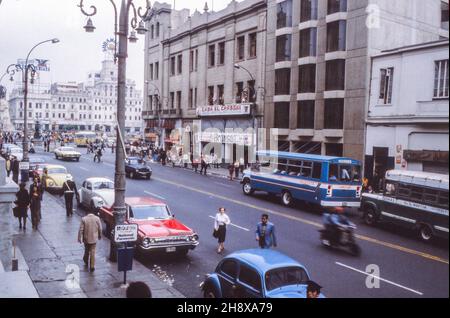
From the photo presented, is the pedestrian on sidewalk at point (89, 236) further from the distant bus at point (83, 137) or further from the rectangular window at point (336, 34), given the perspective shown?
the distant bus at point (83, 137)

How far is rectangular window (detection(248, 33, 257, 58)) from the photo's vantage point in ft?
123

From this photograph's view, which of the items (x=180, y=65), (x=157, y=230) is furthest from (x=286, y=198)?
(x=180, y=65)

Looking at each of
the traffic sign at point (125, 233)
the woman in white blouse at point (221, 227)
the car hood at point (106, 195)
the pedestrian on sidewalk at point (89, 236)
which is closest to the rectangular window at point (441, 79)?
the traffic sign at point (125, 233)

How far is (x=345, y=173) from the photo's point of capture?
24.6 ft

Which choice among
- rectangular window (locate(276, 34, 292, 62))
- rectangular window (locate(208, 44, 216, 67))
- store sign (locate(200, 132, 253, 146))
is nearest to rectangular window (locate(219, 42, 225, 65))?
rectangular window (locate(208, 44, 216, 67))

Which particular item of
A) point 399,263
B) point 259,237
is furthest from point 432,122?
point 259,237

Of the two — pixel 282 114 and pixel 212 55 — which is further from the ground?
pixel 212 55

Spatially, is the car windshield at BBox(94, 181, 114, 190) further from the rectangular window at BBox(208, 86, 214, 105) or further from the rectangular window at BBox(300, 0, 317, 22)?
the rectangular window at BBox(208, 86, 214, 105)

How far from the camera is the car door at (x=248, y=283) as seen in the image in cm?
725

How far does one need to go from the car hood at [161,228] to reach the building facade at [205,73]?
16.7 m

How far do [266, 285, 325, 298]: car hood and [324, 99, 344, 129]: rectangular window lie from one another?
2.71m

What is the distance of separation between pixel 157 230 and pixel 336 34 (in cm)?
831

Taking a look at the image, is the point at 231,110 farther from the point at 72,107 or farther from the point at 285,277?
the point at 285,277
